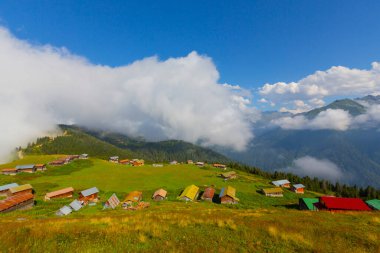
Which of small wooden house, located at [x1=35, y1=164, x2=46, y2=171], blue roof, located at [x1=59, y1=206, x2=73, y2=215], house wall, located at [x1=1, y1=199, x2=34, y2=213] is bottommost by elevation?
house wall, located at [x1=1, y1=199, x2=34, y2=213]

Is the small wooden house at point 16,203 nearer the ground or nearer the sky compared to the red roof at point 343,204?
nearer the ground

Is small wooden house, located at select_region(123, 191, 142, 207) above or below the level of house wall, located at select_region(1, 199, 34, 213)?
above

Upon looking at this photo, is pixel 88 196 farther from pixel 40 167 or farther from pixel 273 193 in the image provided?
pixel 40 167

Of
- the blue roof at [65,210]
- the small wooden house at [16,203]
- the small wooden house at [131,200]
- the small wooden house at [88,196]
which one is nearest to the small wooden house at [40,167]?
the small wooden house at [16,203]

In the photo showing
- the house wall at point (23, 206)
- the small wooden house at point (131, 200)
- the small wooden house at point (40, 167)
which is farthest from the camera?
the small wooden house at point (40, 167)

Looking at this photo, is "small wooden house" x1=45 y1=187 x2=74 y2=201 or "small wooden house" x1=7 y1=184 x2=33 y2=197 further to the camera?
"small wooden house" x1=7 y1=184 x2=33 y2=197

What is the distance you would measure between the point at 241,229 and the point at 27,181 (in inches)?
5081

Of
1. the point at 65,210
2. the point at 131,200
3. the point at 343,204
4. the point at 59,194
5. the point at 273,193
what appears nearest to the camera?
the point at 343,204

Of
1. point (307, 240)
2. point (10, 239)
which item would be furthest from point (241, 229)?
point (10, 239)

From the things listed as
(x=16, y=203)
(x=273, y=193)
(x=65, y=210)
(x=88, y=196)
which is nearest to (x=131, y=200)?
(x=88, y=196)

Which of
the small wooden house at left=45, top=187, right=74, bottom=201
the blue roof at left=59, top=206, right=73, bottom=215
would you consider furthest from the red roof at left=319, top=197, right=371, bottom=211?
the small wooden house at left=45, top=187, right=74, bottom=201

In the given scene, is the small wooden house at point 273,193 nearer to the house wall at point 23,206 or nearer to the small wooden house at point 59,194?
the small wooden house at point 59,194

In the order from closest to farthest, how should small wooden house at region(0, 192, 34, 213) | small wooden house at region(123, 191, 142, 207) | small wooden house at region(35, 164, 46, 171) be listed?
small wooden house at region(0, 192, 34, 213)
small wooden house at region(123, 191, 142, 207)
small wooden house at region(35, 164, 46, 171)

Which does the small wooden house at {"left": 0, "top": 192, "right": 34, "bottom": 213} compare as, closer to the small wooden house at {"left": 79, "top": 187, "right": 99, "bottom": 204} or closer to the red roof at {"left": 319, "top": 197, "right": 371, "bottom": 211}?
the small wooden house at {"left": 79, "top": 187, "right": 99, "bottom": 204}
